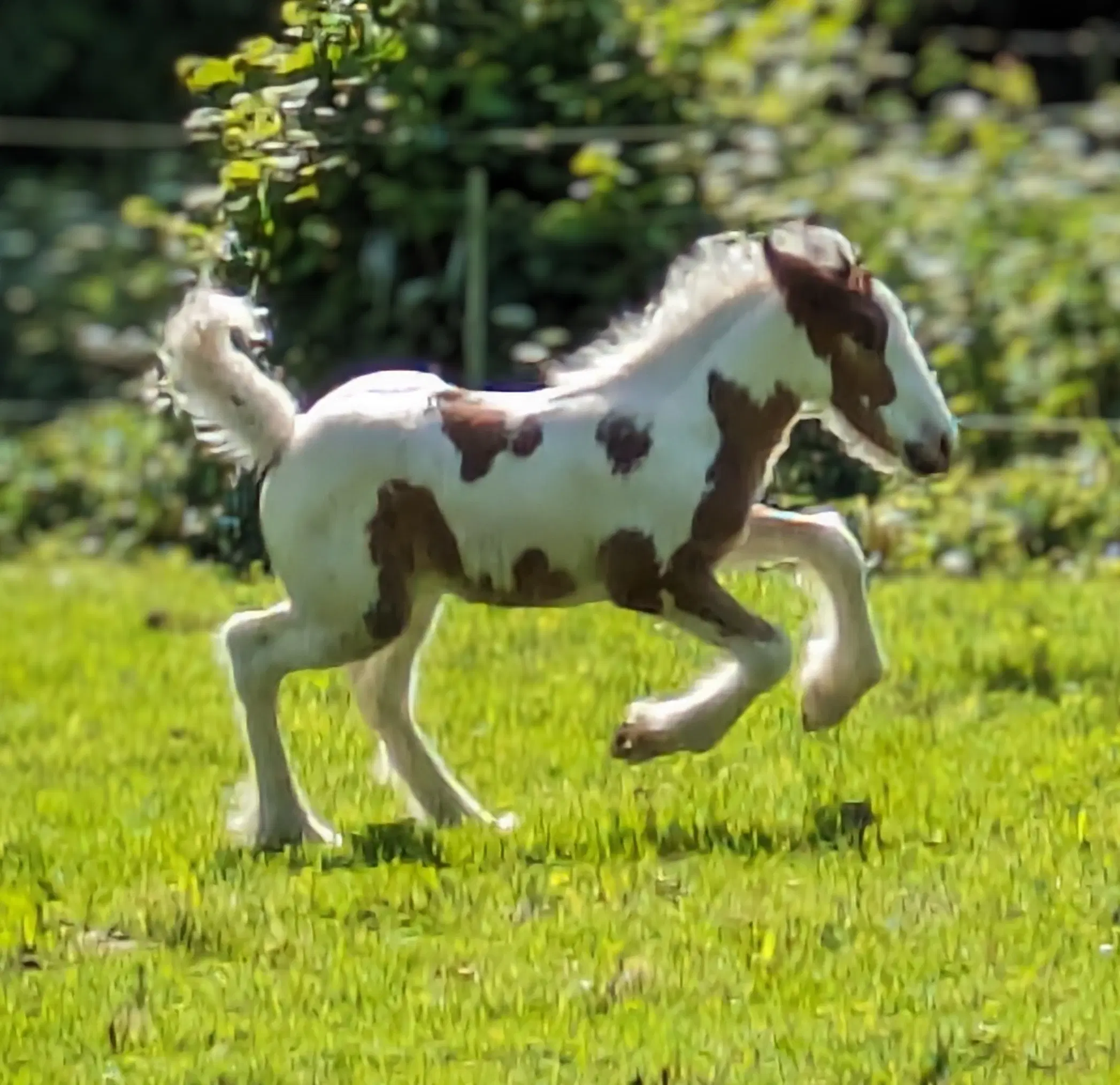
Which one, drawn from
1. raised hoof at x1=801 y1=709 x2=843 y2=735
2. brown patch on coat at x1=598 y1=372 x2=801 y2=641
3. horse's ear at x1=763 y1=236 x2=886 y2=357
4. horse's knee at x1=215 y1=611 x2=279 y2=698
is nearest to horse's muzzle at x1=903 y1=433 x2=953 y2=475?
horse's ear at x1=763 y1=236 x2=886 y2=357

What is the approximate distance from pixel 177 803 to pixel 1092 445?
15.2 feet

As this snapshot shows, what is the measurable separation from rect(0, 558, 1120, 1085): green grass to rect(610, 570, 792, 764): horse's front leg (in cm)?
21

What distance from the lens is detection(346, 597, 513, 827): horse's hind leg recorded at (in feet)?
20.1

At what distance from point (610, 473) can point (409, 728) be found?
2.60 ft

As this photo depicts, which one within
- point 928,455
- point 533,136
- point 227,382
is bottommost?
point 533,136

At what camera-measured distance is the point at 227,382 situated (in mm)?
5984

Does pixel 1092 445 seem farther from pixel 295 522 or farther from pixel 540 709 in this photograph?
pixel 295 522

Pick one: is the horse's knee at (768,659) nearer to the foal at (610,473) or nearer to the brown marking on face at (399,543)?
the foal at (610,473)

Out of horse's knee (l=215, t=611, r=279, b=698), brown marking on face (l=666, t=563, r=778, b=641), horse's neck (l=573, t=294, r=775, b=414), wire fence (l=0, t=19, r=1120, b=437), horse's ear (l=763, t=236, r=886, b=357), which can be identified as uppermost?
horse's ear (l=763, t=236, r=886, b=357)

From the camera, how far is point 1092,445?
10.2 meters

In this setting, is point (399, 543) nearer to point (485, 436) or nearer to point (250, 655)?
point (485, 436)

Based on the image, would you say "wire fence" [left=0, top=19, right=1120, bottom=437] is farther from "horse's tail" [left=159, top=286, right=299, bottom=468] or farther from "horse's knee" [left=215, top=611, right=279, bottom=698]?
"horse's knee" [left=215, top=611, right=279, bottom=698]

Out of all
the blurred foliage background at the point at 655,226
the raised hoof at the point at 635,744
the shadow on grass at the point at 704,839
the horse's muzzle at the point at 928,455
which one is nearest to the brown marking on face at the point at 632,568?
the raised hoof at the point at 635,744

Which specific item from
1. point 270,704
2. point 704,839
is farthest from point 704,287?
point 270,704
